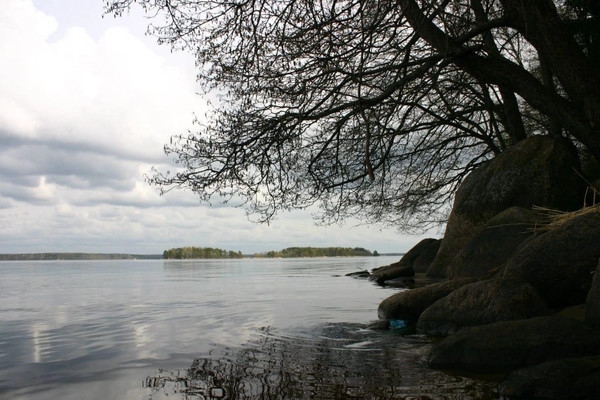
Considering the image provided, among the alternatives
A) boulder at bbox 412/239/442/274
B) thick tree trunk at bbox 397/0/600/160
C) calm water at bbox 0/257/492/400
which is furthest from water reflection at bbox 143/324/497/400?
boulder at bbox 412/239/442/274

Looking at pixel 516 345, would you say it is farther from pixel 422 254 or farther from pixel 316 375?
pixel 422 254

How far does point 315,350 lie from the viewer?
17.1ft

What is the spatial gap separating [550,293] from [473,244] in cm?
376

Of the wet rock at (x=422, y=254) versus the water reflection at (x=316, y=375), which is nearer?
the water reflection at (x=316, y=375)

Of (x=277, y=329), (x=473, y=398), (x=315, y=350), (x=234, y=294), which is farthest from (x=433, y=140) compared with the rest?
(x=473, y=398)

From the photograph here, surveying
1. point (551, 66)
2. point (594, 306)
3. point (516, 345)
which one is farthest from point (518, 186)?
point (516, 345)

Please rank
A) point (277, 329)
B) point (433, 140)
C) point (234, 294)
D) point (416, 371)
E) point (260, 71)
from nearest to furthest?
point (416, 371) → point (277, 329) → point (260, 71) → point (234, 294) → point (433, 140)

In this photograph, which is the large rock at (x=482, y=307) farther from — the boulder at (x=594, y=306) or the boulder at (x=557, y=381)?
the boulder at (x=557, y=381)

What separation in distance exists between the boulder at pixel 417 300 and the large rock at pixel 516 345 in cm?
282

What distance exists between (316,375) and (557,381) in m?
1.78

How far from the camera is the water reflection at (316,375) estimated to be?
360cm

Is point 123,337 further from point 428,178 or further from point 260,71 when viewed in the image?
point 428,178

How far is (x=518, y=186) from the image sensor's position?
1111 cm

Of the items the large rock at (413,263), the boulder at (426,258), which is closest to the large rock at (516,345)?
the large rock at (413,263)
